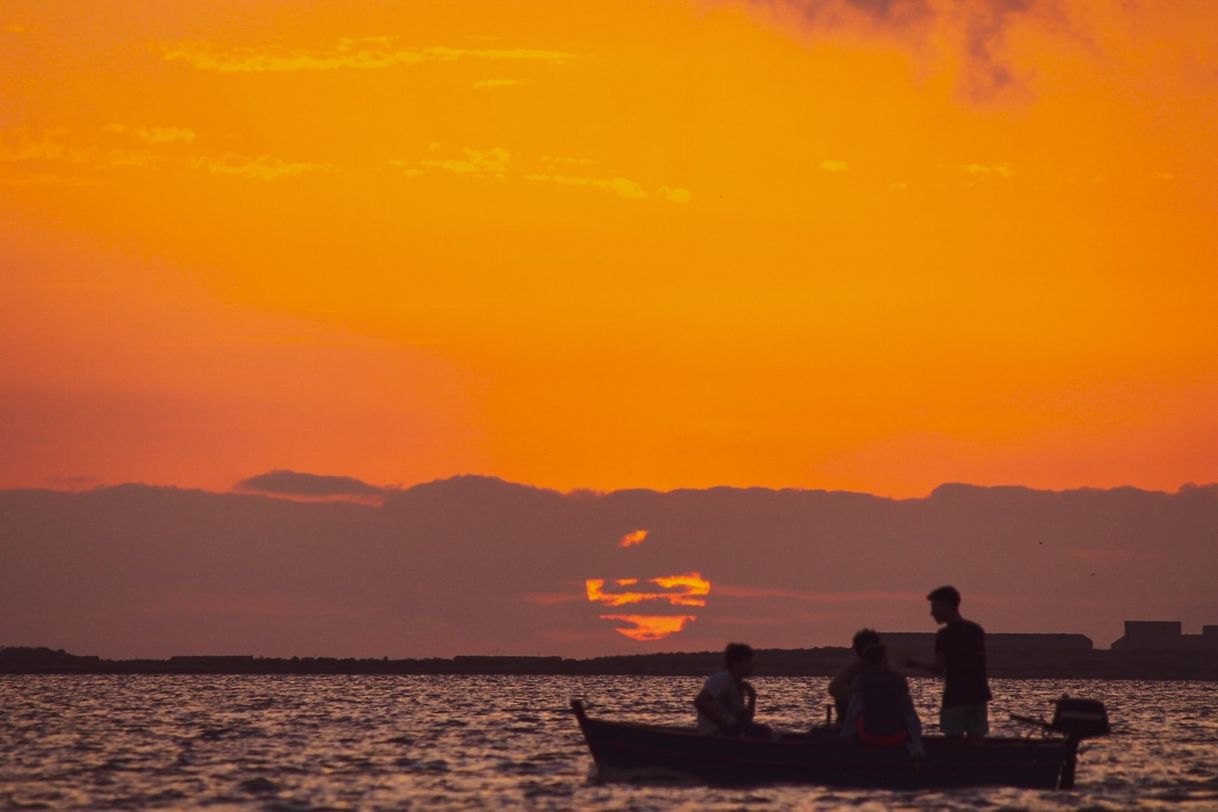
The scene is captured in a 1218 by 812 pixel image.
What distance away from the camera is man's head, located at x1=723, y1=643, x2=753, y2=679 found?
30594mm

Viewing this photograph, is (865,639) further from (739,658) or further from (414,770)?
(414,770)

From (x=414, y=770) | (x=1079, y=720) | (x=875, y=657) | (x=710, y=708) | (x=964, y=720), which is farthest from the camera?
(x=414, y=770)

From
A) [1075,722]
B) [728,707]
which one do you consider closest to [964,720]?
[1075,722]

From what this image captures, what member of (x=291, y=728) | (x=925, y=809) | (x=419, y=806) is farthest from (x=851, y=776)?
(x=291, y=728)

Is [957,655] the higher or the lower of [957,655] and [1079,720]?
the higher

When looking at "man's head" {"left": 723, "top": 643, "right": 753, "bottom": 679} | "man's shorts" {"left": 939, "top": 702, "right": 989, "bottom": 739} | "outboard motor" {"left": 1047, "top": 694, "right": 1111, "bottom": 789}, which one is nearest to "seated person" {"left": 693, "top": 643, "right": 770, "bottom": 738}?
"man's head" {"left": 723, "top": 643, "right": 753, "bottom": 679}

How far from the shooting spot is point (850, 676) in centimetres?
3084

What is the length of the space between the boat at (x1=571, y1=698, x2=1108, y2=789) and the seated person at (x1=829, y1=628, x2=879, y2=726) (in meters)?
0.69

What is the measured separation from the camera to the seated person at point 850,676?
29891 millimetres

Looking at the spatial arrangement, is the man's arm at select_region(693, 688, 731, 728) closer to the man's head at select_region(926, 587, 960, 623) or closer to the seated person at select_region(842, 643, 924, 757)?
the seated person at select_region(842, 643, 924, 757)

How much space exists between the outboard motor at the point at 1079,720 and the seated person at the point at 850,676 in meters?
4.52

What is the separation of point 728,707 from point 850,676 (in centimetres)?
248

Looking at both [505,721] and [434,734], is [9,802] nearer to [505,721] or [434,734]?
[434,734]

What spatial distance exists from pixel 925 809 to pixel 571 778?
9949mm
